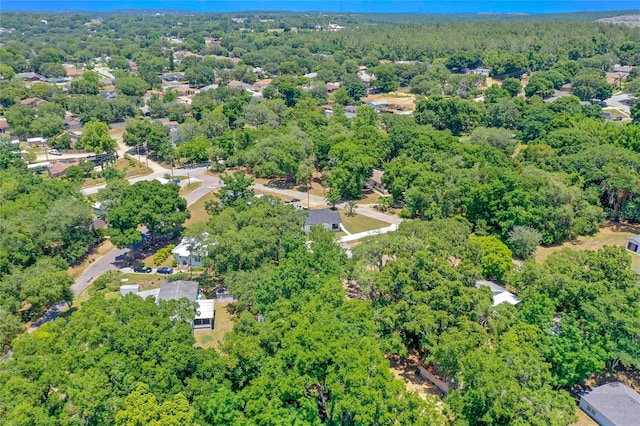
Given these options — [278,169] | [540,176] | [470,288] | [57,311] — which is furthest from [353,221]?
[57,311]

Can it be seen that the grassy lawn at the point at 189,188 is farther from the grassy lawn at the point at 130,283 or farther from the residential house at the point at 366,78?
the residential house at the point at 366,78

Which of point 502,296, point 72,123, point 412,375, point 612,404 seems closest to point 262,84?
point 72,123

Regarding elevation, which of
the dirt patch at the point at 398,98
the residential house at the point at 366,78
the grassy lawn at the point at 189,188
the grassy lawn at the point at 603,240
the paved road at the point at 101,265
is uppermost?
the residential house at the point at 366,78

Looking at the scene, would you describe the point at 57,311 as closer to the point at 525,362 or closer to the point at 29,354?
the point at 29,354

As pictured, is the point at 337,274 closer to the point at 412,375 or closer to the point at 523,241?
the point at 412,375

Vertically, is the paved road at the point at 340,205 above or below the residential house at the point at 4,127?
below

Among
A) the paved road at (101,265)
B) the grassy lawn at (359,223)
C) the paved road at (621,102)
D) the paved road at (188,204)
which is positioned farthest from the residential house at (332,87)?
the grassy lawn at (359,223)
